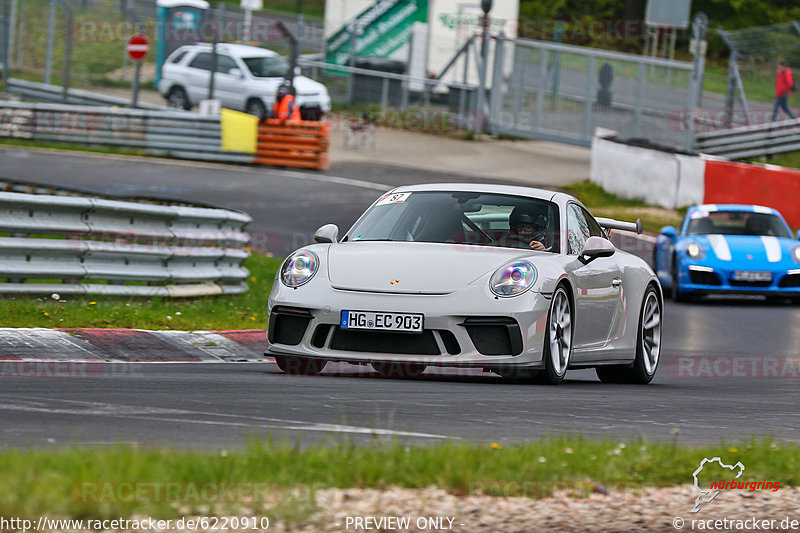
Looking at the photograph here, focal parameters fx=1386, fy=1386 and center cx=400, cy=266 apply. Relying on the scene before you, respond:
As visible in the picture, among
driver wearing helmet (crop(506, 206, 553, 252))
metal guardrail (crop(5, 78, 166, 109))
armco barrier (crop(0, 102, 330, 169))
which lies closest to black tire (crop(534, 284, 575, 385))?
driver wearing helmet (crop(506, 206, 553, 252))

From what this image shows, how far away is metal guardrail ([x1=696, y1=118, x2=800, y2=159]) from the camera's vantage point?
30766 mm

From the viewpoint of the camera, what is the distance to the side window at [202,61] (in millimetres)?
32781

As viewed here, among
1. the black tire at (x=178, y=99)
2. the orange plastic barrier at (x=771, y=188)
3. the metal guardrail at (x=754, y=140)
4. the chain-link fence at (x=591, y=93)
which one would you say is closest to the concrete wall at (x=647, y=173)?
the orange plastic barrier at (x=771, y=188)

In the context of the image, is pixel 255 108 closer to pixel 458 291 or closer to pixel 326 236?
pixel 326 236

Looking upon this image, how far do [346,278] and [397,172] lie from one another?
20.0 m

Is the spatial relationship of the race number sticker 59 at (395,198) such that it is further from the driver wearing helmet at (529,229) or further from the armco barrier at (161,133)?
the armco barrier at (161,133)

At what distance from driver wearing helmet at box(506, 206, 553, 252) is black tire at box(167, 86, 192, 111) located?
2484 centimetres

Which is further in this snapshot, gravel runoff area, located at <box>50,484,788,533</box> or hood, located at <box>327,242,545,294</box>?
hood, located at <box>327,242,545,294</box>

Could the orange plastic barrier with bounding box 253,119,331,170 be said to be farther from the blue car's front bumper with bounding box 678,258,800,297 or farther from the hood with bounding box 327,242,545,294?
the hood with bounding box 327,242,545,294

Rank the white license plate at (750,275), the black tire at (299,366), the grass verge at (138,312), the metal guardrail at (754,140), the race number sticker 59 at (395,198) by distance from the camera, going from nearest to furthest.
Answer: the black tire at (299,366) < the race number sticker 59 at (395,198) < the grass verge at (138,312) < the white license plate at (750,275) < the metal guardrail at (754,140)

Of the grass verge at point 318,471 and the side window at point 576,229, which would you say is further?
the side window at point 576,229

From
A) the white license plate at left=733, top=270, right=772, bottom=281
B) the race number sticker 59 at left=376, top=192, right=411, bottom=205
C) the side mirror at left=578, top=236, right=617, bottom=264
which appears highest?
the race number sticker 59 at left=376, top=192, right=411, bottom=205

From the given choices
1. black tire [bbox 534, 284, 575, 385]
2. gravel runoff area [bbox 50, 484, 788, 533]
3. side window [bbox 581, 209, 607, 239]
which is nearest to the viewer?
gravel runoff area [bbox 50, 484, 788, 533]

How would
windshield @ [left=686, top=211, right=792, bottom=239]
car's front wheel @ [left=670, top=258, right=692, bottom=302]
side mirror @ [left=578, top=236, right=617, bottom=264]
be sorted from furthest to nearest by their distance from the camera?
windshield @ [left=686, top=211, right=792, bottom=239] < car's front wheel @ [left=670, top=258, right=692, bottom=302] < side mirror @ [left=578, top=236, right=617, bottom=264]
